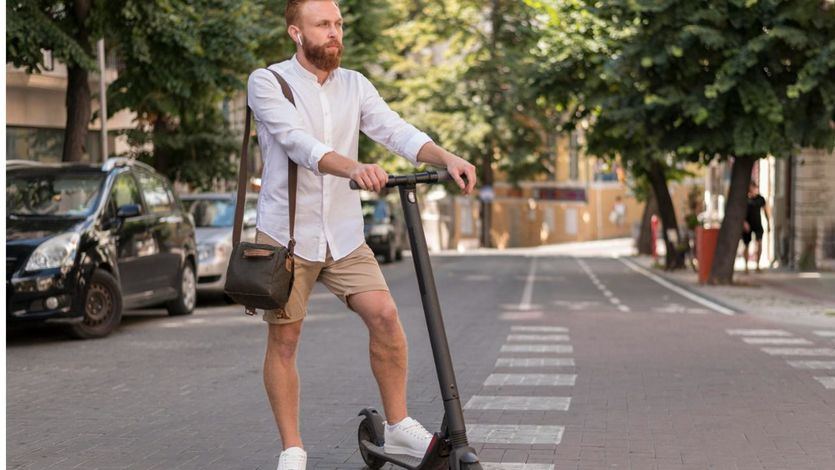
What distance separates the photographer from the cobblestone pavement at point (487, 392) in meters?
6.86

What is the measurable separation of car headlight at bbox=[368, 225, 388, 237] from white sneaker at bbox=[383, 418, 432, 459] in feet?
96.3

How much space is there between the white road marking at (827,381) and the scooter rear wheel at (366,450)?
4.26m

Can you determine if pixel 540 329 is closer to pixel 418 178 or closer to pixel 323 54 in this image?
pixel 323 54

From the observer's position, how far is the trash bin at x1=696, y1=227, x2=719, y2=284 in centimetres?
2469

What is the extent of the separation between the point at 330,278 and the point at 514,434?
2.06 metres

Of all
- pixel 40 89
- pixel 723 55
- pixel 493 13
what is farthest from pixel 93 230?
pixel 493 13

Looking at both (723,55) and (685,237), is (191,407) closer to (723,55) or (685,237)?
(723,55)

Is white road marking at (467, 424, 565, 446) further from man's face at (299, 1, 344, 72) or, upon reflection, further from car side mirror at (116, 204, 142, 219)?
car side mirror at (116, 204, 142, 219)

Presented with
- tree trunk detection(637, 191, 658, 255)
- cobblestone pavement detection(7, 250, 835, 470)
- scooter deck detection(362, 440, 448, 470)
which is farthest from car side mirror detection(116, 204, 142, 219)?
tree trunk detection(637, 191, 658, 255)

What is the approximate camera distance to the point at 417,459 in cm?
566

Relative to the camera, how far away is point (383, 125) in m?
5.74

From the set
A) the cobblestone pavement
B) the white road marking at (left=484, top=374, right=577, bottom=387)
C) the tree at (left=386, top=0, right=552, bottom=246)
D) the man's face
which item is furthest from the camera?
the tree at (left=386, top=0, right=552, bottom=246)

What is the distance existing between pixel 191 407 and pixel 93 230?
5.19m

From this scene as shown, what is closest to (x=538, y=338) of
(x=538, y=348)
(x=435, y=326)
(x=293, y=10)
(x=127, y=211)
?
(x=538, y=348)
